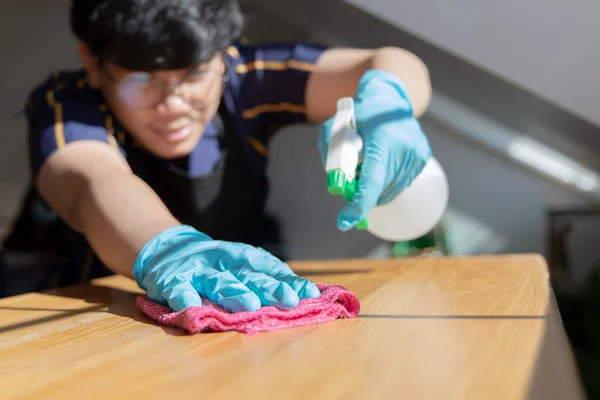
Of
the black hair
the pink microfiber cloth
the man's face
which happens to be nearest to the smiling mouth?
the man's face

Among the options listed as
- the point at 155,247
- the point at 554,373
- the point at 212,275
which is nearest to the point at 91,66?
the point at 155,247

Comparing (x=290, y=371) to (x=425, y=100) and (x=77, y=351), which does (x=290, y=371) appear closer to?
(x=77, y=351)

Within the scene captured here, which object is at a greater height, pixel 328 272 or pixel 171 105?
pixel 171 105

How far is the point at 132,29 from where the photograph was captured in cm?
87

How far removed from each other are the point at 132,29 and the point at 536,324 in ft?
2.15

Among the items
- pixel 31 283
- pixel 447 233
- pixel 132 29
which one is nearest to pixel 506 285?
pixel 132 29

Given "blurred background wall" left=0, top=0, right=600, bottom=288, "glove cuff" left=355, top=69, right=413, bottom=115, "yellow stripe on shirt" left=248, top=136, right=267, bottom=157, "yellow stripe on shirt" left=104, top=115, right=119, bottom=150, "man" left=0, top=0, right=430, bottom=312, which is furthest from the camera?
"yellow stripe on shirt" left=248, top=136, right=267, bottom=157

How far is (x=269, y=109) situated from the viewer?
1.09m

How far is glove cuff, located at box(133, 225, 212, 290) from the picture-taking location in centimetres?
63

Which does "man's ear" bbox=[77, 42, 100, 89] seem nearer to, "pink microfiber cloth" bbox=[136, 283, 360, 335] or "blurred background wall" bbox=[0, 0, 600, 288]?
"blurred background wall" bbox=[0, 0, 600, 288]

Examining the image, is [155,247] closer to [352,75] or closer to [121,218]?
[121,218]

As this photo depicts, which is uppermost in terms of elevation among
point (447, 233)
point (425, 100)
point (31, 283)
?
point (425, 100)

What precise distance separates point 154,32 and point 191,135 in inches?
7.3

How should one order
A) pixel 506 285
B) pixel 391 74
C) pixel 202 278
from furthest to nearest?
pixel 391 74 → pixel 506 285 → pixel 202 278
